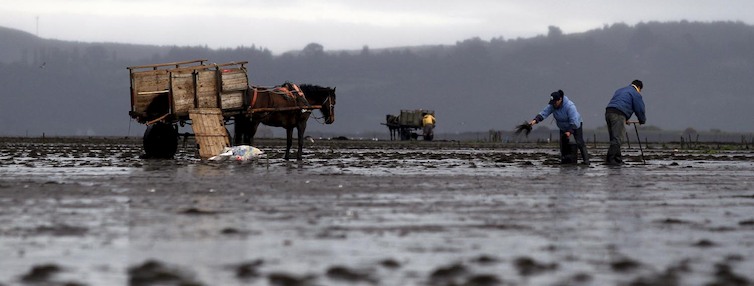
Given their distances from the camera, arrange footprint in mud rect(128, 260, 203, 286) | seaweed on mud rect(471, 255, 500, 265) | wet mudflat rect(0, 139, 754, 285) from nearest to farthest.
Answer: footprint in mud rect(128, 260, 203, 286), wet mudflat rect(0, 139, 754, 285), seaweed on mud rect(471, 255, 500, 265)

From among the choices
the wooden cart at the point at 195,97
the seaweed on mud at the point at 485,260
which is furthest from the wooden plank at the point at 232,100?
the seaweed on mud at the point at 485,260

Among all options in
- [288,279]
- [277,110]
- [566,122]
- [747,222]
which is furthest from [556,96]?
[288,279]

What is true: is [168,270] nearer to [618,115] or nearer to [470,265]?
[470,265]

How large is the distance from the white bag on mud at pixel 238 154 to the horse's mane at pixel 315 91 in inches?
117

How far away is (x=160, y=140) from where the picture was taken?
2642 cm

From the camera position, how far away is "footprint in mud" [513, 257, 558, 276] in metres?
6.99

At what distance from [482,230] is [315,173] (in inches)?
394

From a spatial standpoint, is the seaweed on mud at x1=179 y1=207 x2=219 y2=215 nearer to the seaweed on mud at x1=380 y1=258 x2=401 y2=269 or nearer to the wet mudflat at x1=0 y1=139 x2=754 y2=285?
the wet mudflat at x1=0 y1=139 x2=754 y2=285

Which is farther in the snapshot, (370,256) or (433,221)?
(433,221)

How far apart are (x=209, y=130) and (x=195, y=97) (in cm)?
75

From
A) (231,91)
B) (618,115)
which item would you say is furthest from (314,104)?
(618,115)

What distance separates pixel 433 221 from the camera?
402 inches

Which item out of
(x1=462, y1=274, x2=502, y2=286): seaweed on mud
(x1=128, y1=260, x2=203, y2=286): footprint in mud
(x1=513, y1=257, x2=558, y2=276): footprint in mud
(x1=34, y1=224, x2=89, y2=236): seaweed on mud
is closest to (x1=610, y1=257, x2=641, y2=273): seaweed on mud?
(x1=513, y1=257, x2=558, y2=276): footprint in mud

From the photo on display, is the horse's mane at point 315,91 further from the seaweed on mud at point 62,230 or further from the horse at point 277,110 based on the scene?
the seaweed on mud at point 62,230
